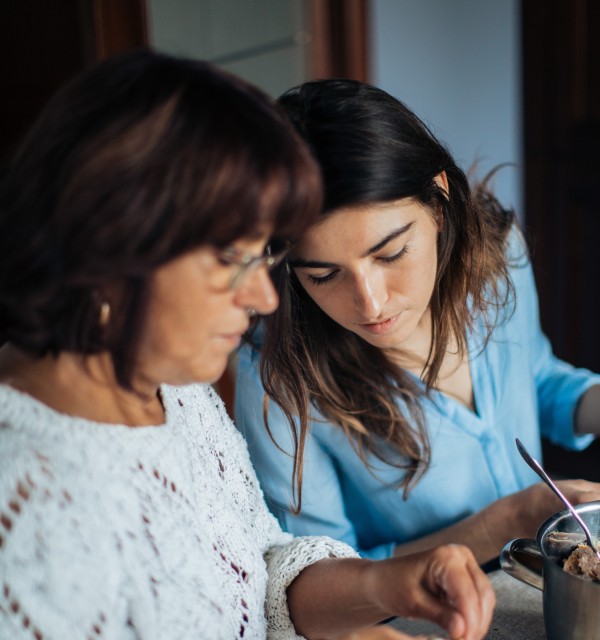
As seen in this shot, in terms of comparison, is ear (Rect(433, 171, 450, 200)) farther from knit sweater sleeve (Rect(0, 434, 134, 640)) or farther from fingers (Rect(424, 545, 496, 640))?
knit sweater sleeve (Rect(0, 434, 134, 640))

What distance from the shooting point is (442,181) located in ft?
3.73

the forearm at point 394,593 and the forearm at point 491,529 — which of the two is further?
the forearm at point 491,529

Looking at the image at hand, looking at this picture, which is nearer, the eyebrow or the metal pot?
the metal pot

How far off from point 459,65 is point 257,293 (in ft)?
7.75

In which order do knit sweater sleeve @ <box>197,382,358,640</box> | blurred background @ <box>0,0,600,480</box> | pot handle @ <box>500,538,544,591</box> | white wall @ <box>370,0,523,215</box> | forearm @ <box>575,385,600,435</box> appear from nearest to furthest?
pot handle @ <box>500,538,544,591</box> < knit sweater sleeve @ <box>197,382,358,640</box> < forearm @ <box>575,385,600,435</box> < blurred background @ <box>0,0,600,480</box> < white wall @ <box>370,0,523,215</box>

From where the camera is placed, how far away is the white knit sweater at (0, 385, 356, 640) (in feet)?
2.22

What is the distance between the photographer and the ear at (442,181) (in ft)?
3.67

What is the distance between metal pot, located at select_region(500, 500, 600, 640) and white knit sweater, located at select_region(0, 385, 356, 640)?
0.27 meters

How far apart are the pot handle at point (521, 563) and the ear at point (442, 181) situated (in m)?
0.50

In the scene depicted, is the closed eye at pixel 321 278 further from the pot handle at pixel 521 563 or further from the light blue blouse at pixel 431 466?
the pot handle at pixel 521 563

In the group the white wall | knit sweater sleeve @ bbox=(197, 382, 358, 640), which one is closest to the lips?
knit sweater sleeve @ bbox=(197, 382, 358, 640)

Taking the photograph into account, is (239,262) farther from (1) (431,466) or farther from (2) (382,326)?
(1) (431,466)

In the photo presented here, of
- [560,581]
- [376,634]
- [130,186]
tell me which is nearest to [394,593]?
[376,634]

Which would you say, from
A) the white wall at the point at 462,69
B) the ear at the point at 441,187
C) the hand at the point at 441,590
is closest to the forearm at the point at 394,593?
the hand at the point at 441,590
